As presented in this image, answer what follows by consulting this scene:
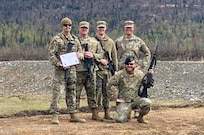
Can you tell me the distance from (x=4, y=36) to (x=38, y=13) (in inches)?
1118

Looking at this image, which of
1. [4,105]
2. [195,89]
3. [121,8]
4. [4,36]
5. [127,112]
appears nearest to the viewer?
[127,112]

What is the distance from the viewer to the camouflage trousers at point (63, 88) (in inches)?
420

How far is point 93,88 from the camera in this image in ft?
36.8

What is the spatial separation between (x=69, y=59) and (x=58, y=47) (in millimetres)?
345

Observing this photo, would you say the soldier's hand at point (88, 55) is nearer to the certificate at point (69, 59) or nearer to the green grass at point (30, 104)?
the certificate at point (69, 59)

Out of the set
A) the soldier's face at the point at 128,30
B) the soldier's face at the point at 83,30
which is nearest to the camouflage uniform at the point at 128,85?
the soldier's face at the point at 128,30

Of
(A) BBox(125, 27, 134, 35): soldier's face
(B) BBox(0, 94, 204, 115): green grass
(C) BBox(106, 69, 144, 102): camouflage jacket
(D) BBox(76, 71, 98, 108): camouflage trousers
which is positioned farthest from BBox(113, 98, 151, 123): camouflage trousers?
(B) BBox(0, 94, 204, 115): green grass

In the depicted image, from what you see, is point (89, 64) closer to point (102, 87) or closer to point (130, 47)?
point (102, 87)

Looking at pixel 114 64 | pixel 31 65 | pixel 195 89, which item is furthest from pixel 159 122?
pixel 31 65

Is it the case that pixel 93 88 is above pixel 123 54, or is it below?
below

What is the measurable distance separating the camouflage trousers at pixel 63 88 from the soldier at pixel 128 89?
78 cm

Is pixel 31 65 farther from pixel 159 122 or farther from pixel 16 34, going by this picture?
pixel 16 34

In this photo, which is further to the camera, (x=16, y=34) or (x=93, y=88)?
(x=16, y=34)

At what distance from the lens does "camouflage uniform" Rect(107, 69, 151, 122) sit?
11.0 metres
